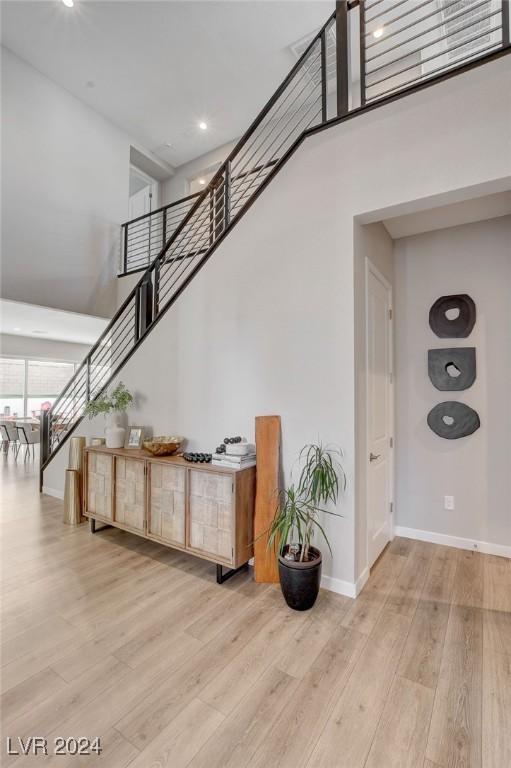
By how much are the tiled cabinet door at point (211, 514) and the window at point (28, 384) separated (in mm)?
8130

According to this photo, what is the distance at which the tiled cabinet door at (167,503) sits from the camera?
2.87 m

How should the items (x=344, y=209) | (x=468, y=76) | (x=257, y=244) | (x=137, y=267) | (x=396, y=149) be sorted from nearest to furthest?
(x=468, y=76)
(x=396, y=149)
(x=344, y=209)
(x=257, y=244)
(x=137, y=267)

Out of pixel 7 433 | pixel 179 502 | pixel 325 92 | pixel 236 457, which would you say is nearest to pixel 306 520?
pixel 236 457

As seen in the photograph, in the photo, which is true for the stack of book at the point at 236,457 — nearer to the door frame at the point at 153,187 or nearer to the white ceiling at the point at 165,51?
the white ceiling at the point at 165,51

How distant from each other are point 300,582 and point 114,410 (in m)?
2.53

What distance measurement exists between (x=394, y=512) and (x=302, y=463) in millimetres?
1402

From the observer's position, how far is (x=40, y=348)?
31.1 ft

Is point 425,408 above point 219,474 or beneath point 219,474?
above

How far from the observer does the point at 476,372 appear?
310 centimetres

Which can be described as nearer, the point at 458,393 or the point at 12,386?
the point at 458,393

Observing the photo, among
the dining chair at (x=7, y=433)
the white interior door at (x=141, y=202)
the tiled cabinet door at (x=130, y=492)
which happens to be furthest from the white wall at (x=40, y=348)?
the tiled cabinet door at (x=130, y=492)

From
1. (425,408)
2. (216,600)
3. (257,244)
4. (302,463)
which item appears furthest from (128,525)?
(425,408)

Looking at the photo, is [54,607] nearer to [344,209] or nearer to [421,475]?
[421,475]

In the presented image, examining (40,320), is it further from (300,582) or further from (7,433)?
(300,582)
